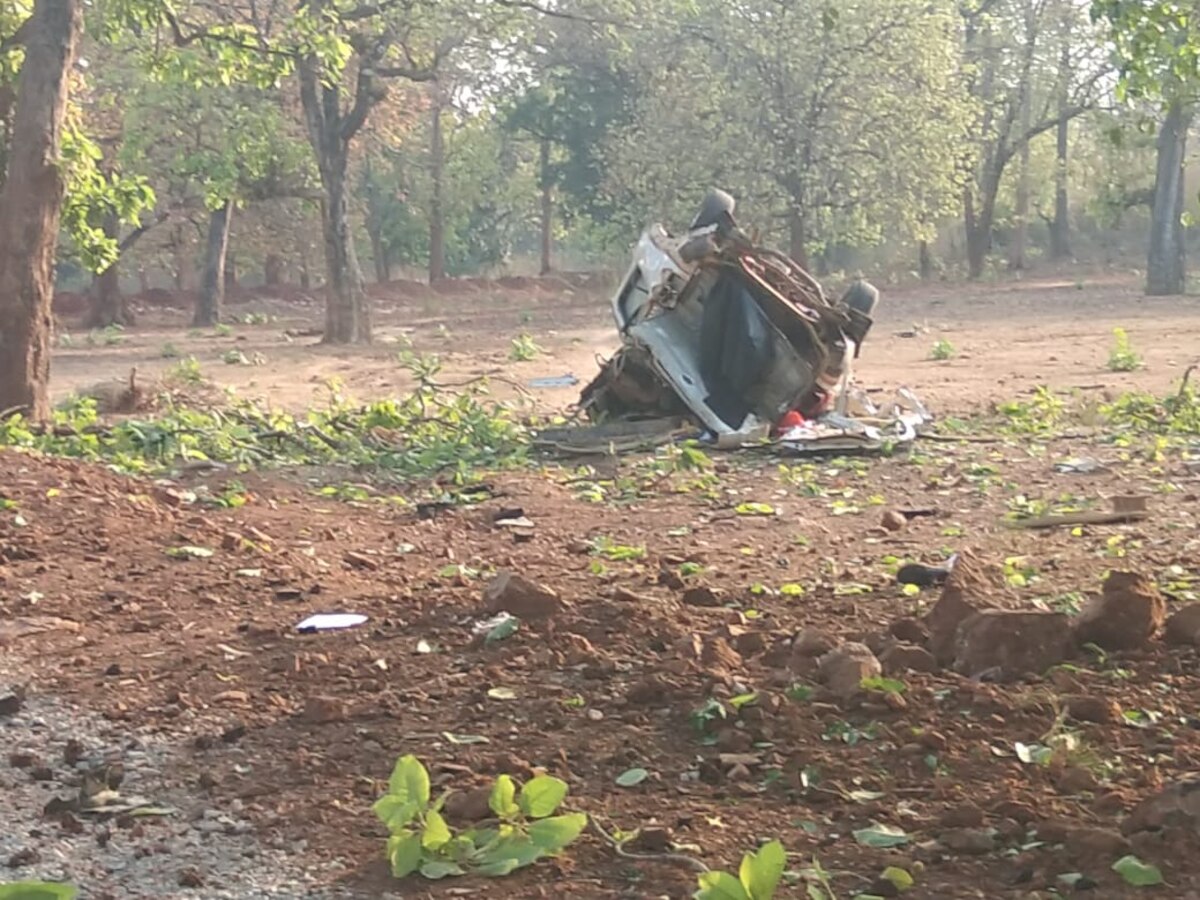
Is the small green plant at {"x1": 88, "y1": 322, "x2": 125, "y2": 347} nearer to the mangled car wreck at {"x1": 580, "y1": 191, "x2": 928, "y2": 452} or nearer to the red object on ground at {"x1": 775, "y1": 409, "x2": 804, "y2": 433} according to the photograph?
the mangled car wreck at {"x1": 580, "y1": 191, "x2": 928, "y2": 452}

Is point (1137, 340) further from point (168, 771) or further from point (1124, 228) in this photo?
point (1124, 228)

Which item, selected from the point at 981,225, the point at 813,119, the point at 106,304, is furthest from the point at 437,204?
the point at 981,225

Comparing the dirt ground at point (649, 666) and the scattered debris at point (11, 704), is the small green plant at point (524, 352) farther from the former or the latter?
the scattered debris at point (11, 704)

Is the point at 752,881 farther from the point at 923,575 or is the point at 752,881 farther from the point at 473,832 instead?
the point at 923,575

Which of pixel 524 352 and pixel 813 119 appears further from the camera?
pixel 813 119

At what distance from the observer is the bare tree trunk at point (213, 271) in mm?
31859

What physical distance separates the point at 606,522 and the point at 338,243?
1714 centimetres

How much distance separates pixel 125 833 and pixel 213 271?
30.3 meters

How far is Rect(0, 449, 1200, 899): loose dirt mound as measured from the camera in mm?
3168

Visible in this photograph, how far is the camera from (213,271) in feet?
107

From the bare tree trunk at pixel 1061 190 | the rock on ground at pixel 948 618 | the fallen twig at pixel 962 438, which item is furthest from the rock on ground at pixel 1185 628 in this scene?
the bare tree trunk at pixel 1061 190

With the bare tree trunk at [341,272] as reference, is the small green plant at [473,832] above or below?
below

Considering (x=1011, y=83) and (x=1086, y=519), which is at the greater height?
(x=1011, y=83)

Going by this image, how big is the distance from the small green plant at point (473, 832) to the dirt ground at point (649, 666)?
67 mm
